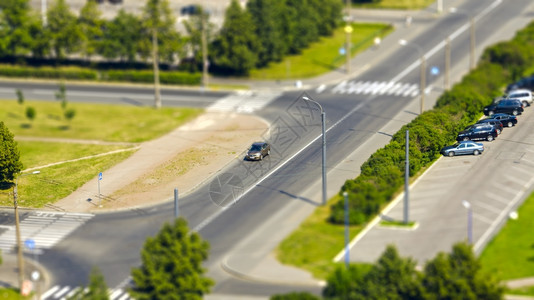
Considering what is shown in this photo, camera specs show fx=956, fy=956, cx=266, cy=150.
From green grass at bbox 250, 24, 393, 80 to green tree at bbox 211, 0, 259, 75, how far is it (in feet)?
11.1

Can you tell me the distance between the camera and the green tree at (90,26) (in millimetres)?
155375

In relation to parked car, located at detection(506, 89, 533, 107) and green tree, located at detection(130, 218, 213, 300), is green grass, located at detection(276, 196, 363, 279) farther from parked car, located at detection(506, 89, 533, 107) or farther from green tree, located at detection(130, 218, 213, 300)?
Answer: parked car, located at detection(506, 89, 533, 107)

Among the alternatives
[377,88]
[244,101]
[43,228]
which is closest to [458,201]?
[43,228]

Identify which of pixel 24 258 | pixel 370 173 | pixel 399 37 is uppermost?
pixel 399 37

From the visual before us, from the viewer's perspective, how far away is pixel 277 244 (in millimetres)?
87250

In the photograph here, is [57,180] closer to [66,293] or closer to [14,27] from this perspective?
[66,293]

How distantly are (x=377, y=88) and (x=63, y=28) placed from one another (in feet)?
173

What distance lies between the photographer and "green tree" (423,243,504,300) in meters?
71.8

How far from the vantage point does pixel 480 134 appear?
108812mm

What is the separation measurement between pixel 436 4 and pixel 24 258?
109 meters

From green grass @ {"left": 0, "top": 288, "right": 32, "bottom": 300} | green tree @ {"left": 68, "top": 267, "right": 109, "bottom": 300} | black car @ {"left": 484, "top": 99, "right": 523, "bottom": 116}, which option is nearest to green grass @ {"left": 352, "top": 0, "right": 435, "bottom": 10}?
black car @ {"left": 484, "top": 99, "right": 523, "bottom": 116}

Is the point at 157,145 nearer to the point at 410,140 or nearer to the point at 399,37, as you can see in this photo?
the point at 410,140

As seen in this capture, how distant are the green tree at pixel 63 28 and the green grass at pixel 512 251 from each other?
8938 cm

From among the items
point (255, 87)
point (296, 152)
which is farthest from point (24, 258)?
point (255, 87)
